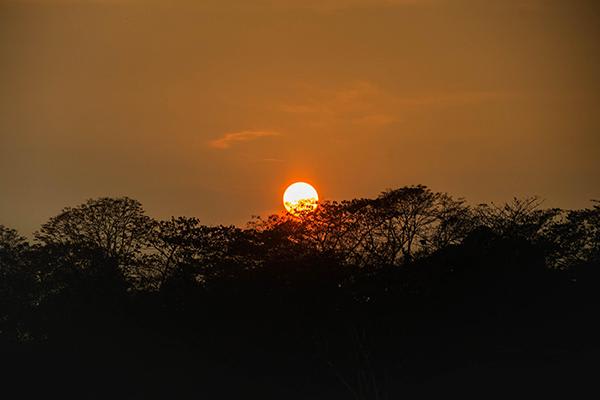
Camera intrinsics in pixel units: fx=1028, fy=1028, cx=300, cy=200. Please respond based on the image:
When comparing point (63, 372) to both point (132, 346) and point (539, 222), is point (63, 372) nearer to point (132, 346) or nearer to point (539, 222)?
point (132, 346)

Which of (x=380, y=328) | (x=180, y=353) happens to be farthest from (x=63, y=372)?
(x=380, y=328)

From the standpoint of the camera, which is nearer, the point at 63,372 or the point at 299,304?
the point at 299,304

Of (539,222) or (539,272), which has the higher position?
(539,222)

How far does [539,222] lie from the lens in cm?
4856

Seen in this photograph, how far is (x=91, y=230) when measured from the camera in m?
54.5

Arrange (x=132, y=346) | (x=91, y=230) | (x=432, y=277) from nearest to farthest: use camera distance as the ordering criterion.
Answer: (x=432, y=277)
(x=132, y=346)
(x=91, y=230)

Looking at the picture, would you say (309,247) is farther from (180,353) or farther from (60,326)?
(60,326)

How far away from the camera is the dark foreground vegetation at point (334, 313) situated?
43.8m

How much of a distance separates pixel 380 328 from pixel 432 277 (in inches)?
124

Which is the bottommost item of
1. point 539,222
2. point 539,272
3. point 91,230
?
point 539,272

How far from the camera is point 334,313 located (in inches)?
1750

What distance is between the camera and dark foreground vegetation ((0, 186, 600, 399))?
43750mm

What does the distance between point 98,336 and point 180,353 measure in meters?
4.11

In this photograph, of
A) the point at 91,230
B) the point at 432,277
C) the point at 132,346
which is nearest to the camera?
the point at 432,277
